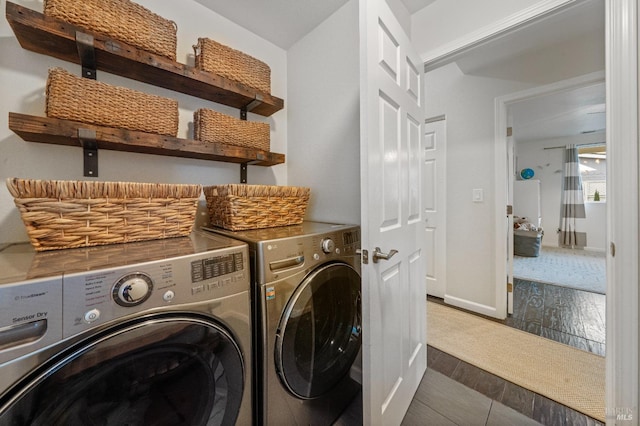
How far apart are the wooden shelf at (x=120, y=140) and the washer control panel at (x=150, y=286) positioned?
2.45 ft

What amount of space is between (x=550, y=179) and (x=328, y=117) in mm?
6207

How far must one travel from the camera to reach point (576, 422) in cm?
121

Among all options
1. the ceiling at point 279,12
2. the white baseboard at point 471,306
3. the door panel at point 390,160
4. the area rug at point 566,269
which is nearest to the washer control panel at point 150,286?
the door panel at point 390,160

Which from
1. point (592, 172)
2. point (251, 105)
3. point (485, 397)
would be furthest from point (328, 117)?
point (592, 172)

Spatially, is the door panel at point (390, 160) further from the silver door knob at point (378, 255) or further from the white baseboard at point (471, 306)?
the white baseboard at point (471, 306)

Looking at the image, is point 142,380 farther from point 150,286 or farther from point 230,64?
point 230,64

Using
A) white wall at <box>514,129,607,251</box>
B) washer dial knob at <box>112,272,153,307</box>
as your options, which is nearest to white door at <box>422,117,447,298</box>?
washer dial knob at <box>112,272,153,307</box>

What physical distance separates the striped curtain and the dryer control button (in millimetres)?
7228

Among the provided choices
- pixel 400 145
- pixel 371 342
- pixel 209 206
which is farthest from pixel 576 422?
pixel 209 206

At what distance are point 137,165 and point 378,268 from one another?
1.37m

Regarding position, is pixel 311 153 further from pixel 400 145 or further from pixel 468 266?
pixel 468 266

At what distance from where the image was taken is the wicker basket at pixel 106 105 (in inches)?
37.3

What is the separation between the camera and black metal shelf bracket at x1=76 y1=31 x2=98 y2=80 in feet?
3.26

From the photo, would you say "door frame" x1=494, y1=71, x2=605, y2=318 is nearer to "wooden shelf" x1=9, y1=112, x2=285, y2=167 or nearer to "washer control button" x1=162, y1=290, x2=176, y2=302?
"wooden shelf" x1=9, y1=112, x2=285, y2=167
